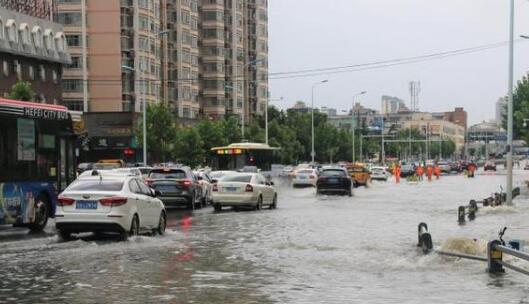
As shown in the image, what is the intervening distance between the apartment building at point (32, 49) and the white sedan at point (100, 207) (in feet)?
152

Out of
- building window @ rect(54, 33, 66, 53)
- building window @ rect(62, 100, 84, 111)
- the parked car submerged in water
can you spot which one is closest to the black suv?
the parked car submerged in water

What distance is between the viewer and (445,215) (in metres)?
28.9

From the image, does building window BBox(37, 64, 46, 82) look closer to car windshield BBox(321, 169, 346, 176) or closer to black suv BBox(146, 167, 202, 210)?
car windshield BBox(321, 169, 346, 176)

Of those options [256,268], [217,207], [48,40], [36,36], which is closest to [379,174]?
[48,40]

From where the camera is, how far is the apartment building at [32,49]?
6744 cm

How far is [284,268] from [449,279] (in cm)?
277

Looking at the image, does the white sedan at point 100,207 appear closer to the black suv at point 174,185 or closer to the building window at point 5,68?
the black suv at point 174,185

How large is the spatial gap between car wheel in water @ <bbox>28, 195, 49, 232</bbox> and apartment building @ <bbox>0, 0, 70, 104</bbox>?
142 ft

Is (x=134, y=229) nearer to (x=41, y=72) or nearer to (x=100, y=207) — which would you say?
(x=100, y=207)

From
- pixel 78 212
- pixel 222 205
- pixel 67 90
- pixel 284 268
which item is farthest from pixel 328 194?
pixel 67 90

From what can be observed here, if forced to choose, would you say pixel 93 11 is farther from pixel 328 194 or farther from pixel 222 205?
pixel 222 205

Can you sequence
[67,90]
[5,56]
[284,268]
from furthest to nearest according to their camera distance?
[67,90] → [5,56] → [284,268]

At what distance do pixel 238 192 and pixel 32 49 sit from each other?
45805 millimetres

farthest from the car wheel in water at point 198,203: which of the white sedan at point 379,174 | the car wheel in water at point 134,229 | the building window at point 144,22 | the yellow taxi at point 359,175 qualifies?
the building window at point 144,22
